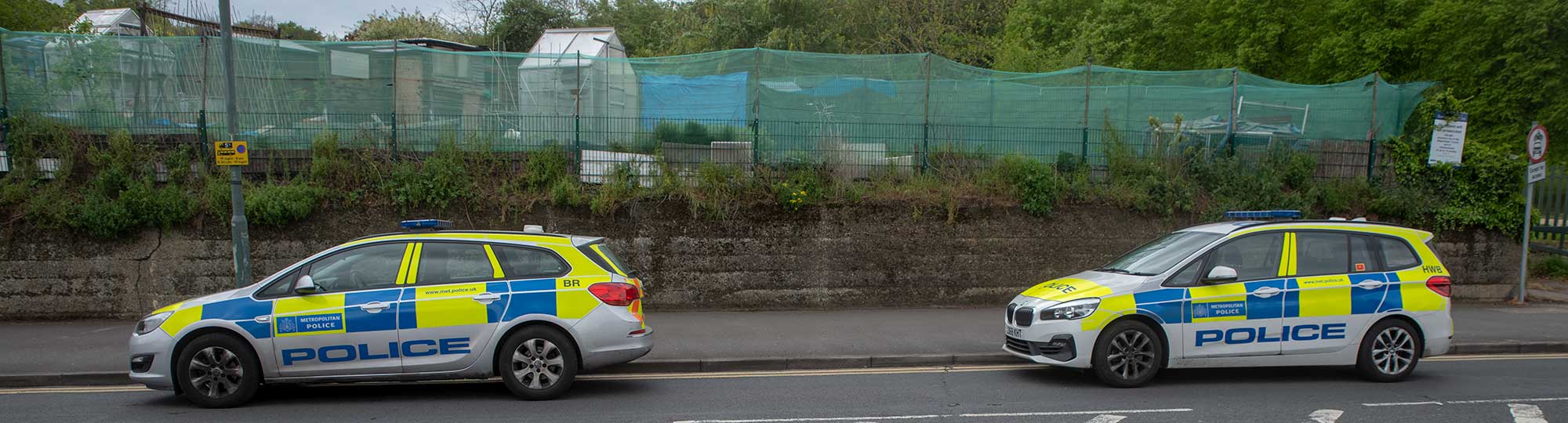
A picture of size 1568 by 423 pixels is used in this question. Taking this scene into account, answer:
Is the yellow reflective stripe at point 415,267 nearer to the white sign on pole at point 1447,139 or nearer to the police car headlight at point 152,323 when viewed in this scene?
the police car headlight at point 152,323

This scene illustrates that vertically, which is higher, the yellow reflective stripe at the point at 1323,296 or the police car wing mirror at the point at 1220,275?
the police car wing mirror at the point at 1220,275

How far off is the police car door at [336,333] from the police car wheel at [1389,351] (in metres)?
8.26

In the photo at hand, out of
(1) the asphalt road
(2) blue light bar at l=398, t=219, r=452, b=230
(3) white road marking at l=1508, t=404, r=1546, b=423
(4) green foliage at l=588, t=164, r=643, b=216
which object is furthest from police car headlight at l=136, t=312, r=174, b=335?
(3) white road marking at l=1508, t=404, r=1546, b=423

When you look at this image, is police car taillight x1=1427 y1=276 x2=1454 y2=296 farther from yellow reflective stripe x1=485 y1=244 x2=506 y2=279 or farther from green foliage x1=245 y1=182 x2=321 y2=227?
green foliage x1=245 y1=182 x2=321 y2=227

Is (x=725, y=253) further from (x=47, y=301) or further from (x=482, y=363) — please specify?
(x=47, y=301)

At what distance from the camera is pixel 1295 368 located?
8.33m

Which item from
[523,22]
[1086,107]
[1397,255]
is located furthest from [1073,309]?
[523,22]

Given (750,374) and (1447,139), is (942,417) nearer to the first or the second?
(750,374)

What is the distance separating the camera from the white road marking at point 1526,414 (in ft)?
20.8

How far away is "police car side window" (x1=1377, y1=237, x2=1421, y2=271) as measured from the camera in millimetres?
7699

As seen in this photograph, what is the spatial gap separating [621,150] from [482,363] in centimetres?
573

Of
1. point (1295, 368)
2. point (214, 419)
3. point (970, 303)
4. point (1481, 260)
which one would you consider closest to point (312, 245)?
point (214, 419)

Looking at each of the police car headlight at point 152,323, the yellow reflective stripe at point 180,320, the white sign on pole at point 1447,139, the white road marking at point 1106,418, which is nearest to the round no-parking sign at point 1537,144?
the white sign on pole at point 1447,139

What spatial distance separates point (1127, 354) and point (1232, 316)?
3.19 feet
